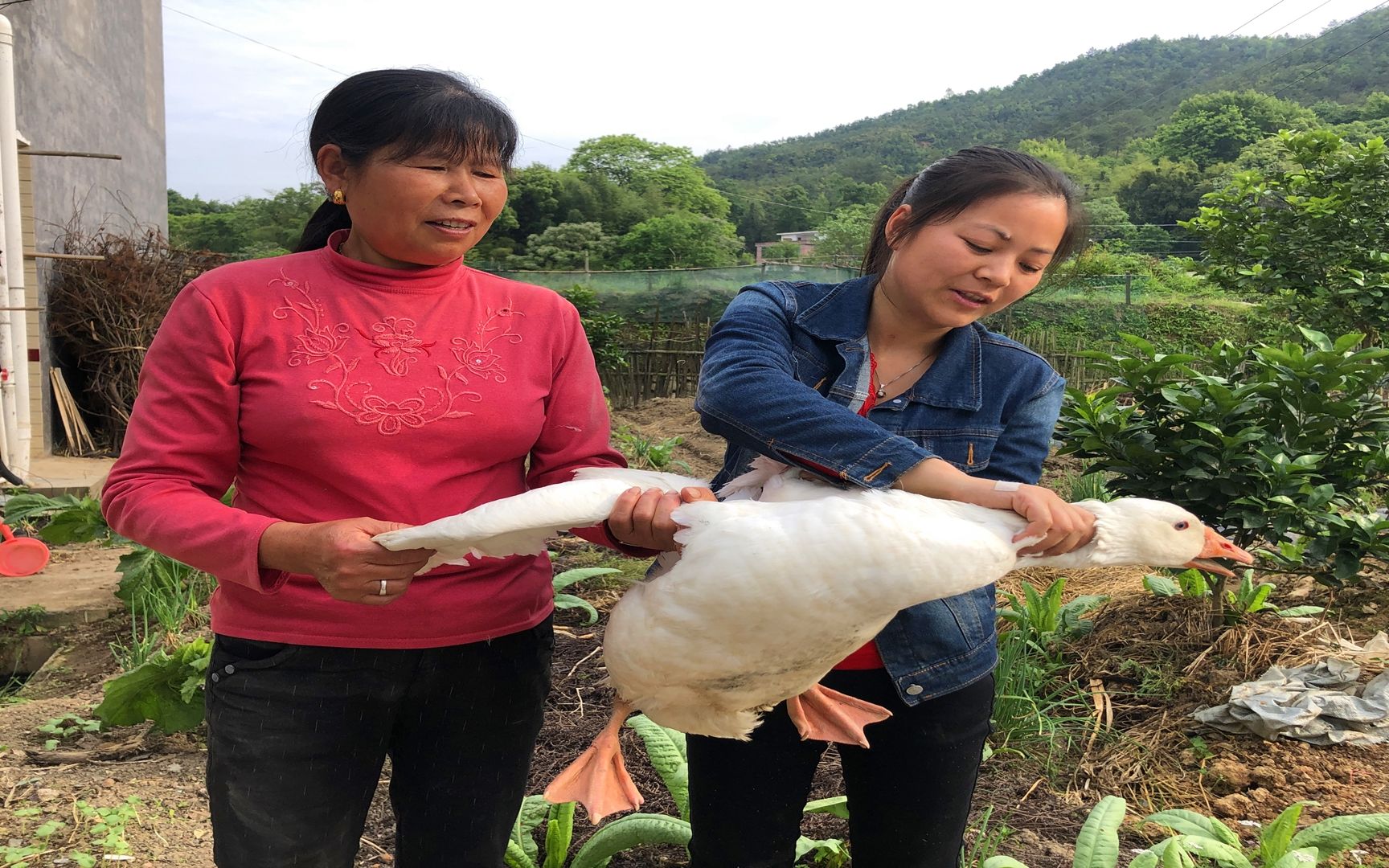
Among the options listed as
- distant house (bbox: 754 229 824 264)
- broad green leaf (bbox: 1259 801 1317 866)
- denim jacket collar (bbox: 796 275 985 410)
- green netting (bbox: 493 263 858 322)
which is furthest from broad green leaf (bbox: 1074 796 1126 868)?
distant house (bbox: 754 229 824 264)

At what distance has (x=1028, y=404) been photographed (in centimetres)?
168

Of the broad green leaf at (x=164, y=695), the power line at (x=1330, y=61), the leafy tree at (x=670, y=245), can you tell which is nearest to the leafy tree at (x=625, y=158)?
the leafy tree at (x=670, y=245)

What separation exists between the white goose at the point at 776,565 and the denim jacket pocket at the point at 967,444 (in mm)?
201

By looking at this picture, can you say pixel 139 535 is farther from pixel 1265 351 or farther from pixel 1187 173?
pixel 1187 173

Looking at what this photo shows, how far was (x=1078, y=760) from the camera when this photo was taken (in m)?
3.20

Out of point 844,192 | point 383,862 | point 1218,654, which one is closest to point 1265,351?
point 1218,654

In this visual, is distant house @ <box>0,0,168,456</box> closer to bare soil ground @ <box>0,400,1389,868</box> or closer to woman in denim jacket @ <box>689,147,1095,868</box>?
bare soil ground @ <box>0,400,1389,868</box>

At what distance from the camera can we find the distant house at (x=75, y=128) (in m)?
7.98

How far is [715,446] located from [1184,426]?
7048 mm

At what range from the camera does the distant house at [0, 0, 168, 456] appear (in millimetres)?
7977

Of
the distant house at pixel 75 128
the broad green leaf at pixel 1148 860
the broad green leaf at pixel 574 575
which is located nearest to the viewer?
the broad green leaf at pixel 1148 860

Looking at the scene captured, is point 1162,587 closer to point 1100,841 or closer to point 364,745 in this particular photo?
point 1100,841

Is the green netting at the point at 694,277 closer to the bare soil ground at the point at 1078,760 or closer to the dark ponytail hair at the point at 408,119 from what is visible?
the bare soil ground at the point at 1078,760

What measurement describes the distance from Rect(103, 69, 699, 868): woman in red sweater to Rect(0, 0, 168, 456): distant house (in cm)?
757
